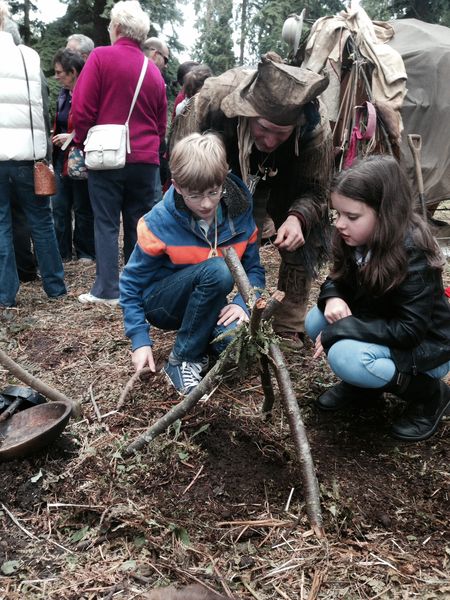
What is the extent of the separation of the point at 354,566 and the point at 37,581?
40.2 inches

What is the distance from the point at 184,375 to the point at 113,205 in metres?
1.94

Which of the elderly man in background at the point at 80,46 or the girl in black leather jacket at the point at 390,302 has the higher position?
the elderly man in background at the point at 80,46

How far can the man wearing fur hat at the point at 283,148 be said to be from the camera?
2578mm

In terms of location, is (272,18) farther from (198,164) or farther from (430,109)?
(198,164)

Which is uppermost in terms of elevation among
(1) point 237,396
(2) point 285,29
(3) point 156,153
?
(2) point 285,29

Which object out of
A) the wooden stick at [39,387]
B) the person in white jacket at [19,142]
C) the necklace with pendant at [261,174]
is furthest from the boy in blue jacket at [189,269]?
the person in white jacket at [19,142]

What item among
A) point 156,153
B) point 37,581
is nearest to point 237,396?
point 37,581

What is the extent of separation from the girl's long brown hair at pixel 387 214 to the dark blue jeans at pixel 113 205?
2311 millimetres

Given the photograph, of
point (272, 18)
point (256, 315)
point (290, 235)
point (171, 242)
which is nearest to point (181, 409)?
point (256, 315)

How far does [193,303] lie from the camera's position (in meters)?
2.70

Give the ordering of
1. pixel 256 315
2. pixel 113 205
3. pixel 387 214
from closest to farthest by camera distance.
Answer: pixel 256 315 < pixel 387 214 < pixel 113 205

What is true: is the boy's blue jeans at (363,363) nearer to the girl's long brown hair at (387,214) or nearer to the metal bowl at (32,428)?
the girl's long brown hair at (387,214)

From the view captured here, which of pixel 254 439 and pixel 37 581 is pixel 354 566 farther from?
pixel 37 581

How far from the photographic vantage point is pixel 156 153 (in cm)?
430
